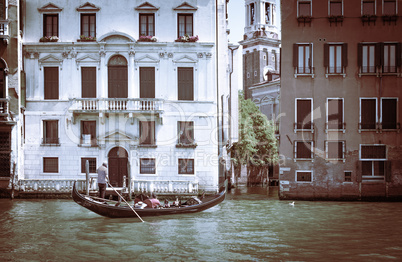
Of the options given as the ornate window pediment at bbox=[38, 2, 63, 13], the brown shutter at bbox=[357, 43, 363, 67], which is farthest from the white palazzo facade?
the brown shutter at bbox=[357, 43, 363, 67]

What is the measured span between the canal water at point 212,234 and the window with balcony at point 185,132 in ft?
13.4

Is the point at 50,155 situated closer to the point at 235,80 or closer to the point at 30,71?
the point at 30,71

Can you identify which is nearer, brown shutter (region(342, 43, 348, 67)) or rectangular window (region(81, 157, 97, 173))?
brown shutter (region(342, 43, 348, 67))

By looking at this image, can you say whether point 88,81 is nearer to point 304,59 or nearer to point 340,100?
point 304,59

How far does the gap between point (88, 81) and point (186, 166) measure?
591 centimetres

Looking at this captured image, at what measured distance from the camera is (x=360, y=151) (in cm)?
2450

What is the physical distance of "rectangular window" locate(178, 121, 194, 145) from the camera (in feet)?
83.7

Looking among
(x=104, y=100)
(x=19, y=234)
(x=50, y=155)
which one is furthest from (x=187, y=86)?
(x=19, y=234)

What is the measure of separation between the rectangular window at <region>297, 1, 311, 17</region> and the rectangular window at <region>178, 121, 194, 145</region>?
691 centimetres

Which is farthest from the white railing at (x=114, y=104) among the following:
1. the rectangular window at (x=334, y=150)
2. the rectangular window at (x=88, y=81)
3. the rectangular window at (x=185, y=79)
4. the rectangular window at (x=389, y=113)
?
the rectangular window at (x=389, y=113)

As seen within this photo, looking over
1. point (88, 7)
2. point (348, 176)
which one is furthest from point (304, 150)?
point (88, 7)

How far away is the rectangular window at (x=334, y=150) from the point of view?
80.6 feet

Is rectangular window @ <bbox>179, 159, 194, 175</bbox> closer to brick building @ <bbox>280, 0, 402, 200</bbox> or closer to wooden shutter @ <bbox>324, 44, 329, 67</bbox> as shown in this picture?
brick building @ <bbox>280, 0, 402, 200</bbox>

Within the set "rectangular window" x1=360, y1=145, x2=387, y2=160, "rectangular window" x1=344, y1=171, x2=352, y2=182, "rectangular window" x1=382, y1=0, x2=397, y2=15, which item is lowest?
"rectangular window" x1=344, y1=171, x2=352, y2=182
